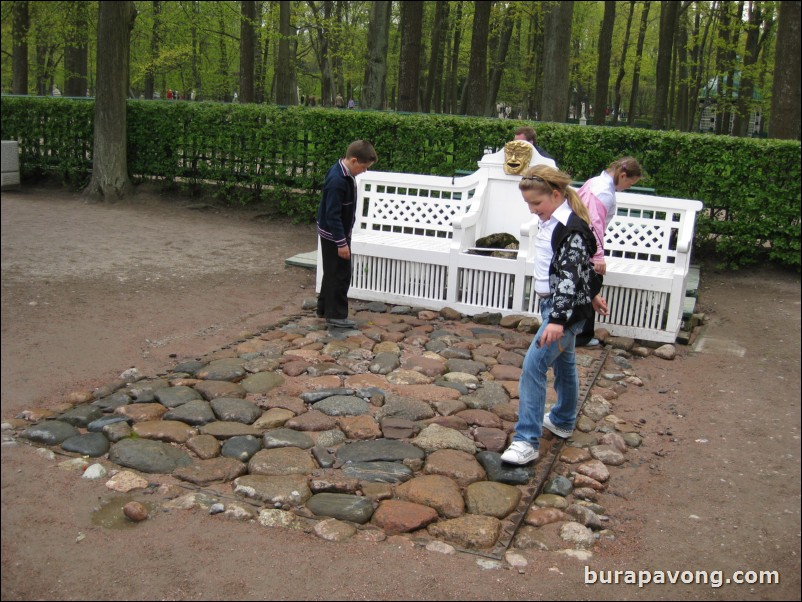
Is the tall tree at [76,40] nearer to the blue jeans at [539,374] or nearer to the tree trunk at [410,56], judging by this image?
the tree trunk at [410,56]

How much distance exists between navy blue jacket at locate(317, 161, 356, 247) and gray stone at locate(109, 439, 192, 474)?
325cm

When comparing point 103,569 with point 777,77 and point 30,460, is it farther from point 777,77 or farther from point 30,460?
point 777,77

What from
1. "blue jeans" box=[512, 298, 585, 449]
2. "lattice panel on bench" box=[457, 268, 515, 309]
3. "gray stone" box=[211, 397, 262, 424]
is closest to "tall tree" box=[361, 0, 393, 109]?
"lattice panel on bench" box=[457, 268, 515, 309]

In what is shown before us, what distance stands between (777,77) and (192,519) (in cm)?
1341

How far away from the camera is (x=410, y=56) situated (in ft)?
58.8

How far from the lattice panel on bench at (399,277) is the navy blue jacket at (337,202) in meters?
1.35

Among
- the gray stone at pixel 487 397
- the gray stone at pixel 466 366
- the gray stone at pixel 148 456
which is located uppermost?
the gray stone at pixel 466 366

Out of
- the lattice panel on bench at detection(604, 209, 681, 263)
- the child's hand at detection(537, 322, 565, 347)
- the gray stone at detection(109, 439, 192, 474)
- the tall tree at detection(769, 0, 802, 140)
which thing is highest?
the tall tree at detection(769, 0, 802, 140)

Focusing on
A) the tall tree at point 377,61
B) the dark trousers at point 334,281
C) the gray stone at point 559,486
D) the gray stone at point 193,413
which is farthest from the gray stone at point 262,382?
the tall tree at point 377,61

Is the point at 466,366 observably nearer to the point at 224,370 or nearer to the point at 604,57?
the point at 224,370

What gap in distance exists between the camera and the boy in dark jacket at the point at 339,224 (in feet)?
25.5

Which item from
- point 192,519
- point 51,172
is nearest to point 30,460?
point 192,519

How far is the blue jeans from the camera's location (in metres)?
5.08

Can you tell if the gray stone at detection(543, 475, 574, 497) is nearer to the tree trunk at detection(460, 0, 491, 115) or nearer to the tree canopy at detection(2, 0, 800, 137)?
the tree canopy at detection(2, 0, 800, 137)
